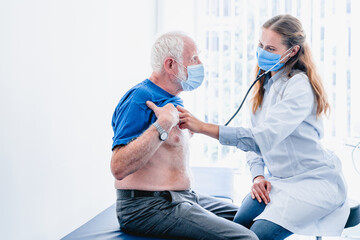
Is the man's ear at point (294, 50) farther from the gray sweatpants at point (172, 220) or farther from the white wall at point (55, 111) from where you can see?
the white wall at point (55, 111)

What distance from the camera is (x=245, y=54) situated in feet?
10.1

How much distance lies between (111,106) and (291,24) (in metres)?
1.06

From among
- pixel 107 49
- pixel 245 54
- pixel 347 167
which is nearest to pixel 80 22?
pixel 107 49

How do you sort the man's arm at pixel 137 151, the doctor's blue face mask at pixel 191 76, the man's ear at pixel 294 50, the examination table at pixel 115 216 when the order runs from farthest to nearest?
the man's ear at pixel 294 50 → the doctor's blue face mask at pixel 191 76 → the examination table at pixel 115 216 → the man's arm at pixel 137 151

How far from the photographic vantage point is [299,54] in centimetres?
151

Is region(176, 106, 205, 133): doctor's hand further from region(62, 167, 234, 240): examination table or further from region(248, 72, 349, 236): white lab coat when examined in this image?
region(62, 167, 234, 240): examination table

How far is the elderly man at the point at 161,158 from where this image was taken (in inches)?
44.8

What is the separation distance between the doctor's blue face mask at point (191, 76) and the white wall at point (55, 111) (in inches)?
19.5

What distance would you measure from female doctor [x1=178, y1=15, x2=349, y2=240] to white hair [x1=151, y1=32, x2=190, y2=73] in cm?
22

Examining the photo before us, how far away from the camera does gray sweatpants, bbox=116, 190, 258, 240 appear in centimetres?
115

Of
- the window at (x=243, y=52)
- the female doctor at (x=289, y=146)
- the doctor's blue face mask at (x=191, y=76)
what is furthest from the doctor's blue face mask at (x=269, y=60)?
the window at (x=243, y=52)

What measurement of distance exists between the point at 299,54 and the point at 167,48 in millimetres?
595

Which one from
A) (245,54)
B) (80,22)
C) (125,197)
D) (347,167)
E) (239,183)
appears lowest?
(239,183)

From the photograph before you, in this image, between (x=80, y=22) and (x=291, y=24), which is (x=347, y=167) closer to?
(x=291, y=24)
